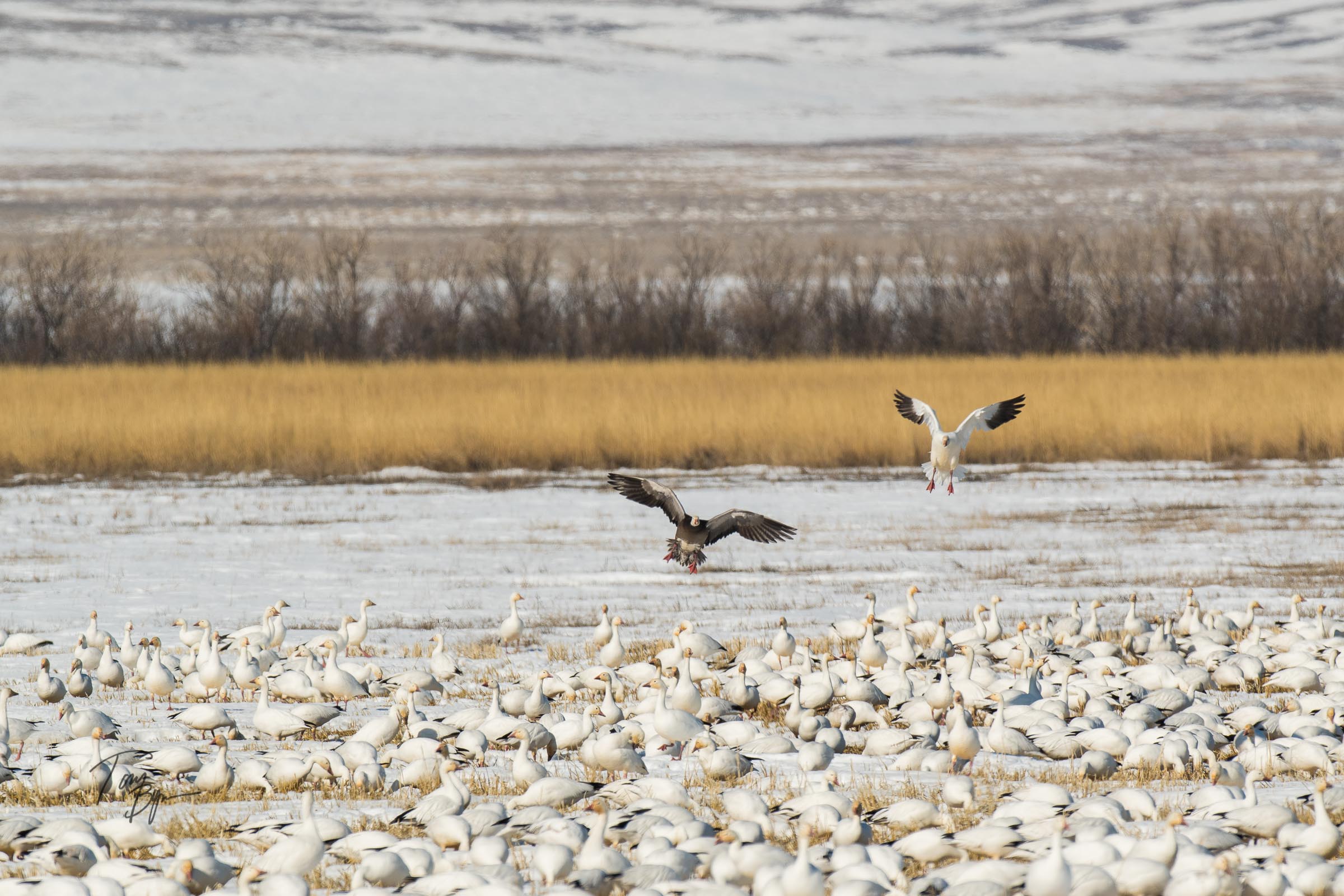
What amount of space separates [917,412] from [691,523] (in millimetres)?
3426

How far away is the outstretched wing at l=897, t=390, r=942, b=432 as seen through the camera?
1254 cm

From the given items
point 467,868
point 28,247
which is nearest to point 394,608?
point 467,868

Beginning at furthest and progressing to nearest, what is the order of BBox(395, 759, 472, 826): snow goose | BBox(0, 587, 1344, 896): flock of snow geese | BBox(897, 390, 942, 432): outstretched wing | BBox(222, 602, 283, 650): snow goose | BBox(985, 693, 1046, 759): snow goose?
BBox(897, 390, 942, 432): outstretched wing → BBox(222, 602, 283, 650): snow goose → BBox(985, 693, 1046, 759): snow goose → BBox(395, 759, 472, 826): snow goose → BBox(0, 587, 1344, 896): flock of snow geese

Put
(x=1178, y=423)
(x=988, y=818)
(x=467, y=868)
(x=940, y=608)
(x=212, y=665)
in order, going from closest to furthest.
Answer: (x=467, y=868) < (x=988, y=818) < (x=212, y=665) < (x=940, y=608) < (x=1178, y=423)

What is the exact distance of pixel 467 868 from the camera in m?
4.99

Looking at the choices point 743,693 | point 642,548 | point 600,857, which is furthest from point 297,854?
point 642,548

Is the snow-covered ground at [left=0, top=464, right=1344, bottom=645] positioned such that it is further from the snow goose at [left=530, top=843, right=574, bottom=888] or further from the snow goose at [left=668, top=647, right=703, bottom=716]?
the snow goose at [left=530, top=843, right=574, bottom=888]

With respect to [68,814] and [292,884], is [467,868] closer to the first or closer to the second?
[292,884]

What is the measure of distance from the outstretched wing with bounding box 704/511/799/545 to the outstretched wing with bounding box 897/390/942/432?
2.74 m

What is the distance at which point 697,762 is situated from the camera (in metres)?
6.78

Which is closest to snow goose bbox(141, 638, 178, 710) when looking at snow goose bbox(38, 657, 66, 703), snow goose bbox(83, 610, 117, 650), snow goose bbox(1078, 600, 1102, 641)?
snow goose bbox(38, 657, 66, 703)

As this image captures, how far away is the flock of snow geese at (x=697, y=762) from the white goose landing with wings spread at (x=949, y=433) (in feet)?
9.41

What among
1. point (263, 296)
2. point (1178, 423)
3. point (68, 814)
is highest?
point (263, 296)

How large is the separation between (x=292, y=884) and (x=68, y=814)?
5.27ft
